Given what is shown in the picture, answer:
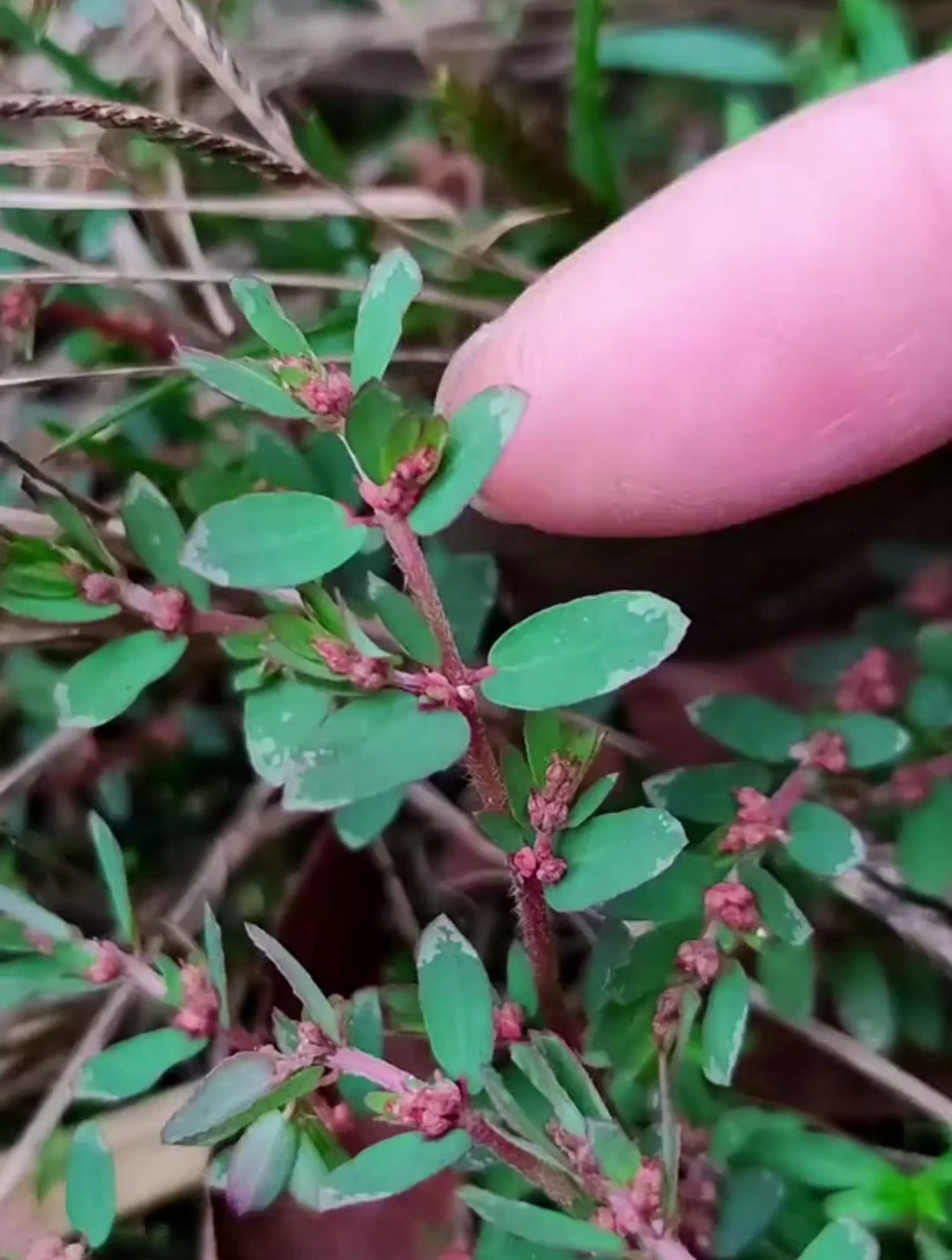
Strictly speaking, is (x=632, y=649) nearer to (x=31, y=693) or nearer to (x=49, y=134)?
(x=31, y=693)

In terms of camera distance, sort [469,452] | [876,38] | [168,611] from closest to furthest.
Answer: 1. [469,452]
2. [168,611]
3. [876,38]

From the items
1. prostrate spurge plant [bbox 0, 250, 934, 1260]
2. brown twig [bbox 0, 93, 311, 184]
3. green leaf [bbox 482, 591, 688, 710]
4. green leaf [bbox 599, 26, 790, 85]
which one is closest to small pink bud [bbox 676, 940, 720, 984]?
prostrate spurge plant [bbox 0, 250, 934, 1260]

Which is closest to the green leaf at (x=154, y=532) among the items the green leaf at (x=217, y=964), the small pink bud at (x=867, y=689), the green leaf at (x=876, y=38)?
the green leaf at (x=217, y=964)

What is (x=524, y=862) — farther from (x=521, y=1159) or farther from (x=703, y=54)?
(x=703, y=54)

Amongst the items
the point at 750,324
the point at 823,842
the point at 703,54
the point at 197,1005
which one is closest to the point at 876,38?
the point at 703,54

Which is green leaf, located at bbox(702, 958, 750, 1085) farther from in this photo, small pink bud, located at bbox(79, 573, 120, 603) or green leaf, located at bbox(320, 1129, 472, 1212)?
small pink bud, located at bbox(79, 573, 120, 603)

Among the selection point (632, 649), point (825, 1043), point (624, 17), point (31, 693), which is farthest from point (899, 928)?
point (624, 17)

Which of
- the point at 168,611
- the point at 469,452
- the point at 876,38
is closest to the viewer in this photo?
the point at 469,452

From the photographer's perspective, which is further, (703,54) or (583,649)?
(703,54)
